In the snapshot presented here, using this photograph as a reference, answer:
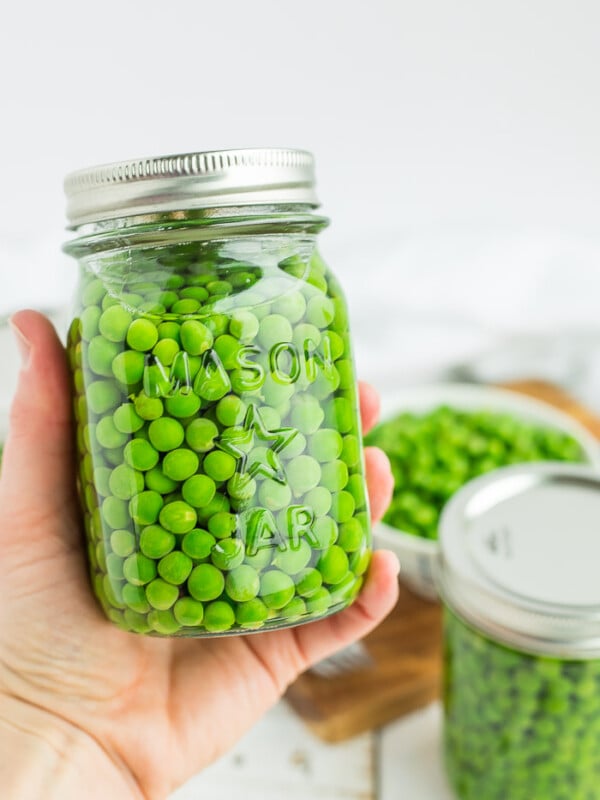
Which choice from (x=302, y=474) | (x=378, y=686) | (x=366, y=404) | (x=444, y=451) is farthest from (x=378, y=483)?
(x=444, y=451)

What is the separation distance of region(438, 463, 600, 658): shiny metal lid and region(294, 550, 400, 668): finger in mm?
120

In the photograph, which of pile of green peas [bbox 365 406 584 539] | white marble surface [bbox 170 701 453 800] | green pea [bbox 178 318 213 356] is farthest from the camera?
pile of green peas [bbox 365 406 584 539]

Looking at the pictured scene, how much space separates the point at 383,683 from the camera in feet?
3.53

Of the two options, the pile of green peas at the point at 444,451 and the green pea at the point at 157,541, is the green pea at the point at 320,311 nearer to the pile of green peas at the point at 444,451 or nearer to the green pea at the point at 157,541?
the green pea at the point at 157,541

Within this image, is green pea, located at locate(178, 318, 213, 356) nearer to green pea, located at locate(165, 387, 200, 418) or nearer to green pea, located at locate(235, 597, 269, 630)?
green pea, located at locate(165, 387, 200, 418)

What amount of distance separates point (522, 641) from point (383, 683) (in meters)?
0.33

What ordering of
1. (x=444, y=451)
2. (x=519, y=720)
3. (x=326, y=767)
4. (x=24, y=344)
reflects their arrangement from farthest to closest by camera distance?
(x=444, y=451) < (x=326, y=767) < (x=519, y=720) < (x=24, y=344)

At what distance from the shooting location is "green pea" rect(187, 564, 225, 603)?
60 centimetres

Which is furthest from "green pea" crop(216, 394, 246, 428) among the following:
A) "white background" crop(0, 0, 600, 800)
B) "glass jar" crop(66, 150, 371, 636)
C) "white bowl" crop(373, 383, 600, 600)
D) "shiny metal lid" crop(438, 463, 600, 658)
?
"white background" crop(0, 0, 600, 800)

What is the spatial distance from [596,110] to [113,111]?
0.93 metres

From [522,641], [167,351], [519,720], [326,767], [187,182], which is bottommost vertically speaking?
[326,767]

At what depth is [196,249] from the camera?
24.8 inches

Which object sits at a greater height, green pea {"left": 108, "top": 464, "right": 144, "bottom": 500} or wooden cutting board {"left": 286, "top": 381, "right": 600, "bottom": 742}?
green pea {"left": 108, "top": 464, "right": 144, "bottom": 500}

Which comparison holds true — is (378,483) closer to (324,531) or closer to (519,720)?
(324,531)
